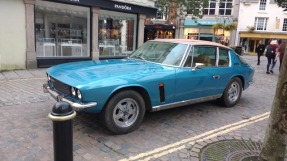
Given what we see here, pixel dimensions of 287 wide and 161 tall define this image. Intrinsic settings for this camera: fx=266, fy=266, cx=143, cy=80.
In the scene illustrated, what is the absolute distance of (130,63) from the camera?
5.11 m

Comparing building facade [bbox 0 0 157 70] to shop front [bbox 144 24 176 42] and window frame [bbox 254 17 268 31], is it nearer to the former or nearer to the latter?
shop front [bbox 144 24 176 42]

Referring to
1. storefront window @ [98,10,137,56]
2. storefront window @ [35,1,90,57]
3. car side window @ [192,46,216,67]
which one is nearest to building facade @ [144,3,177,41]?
storefront window @ [98,10,137,56]

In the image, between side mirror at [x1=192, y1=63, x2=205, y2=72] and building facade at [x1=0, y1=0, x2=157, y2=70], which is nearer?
side mirror at [x1=192, y1=63, x2=205, y2=72]

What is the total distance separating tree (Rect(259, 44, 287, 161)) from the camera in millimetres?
3059

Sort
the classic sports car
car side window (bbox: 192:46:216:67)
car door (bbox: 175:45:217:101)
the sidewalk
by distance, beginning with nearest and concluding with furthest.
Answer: the classic sports car → car door (bbox: 175:45:217:101) → car side window (bbox: 192:46:216:67) → the sidewalk

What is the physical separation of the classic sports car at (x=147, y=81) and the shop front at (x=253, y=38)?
1248 inches

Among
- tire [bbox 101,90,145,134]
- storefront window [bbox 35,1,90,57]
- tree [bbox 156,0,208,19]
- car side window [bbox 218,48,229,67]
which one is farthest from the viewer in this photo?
tree [bbox 156,0,208,19]

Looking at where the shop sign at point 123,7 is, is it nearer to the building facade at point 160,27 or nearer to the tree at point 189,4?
the tree at point 189,4

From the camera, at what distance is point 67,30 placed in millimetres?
12344

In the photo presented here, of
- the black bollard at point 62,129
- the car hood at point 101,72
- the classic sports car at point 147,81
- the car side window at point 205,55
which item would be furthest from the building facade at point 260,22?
the black bollard at point 62,129

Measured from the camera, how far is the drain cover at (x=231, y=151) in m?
3.69

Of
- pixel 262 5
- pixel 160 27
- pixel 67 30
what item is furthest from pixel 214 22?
pixel 67 30

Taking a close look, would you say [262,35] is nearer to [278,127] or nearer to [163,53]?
[163,53]

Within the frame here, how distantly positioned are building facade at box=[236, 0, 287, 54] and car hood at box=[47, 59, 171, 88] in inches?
1315
